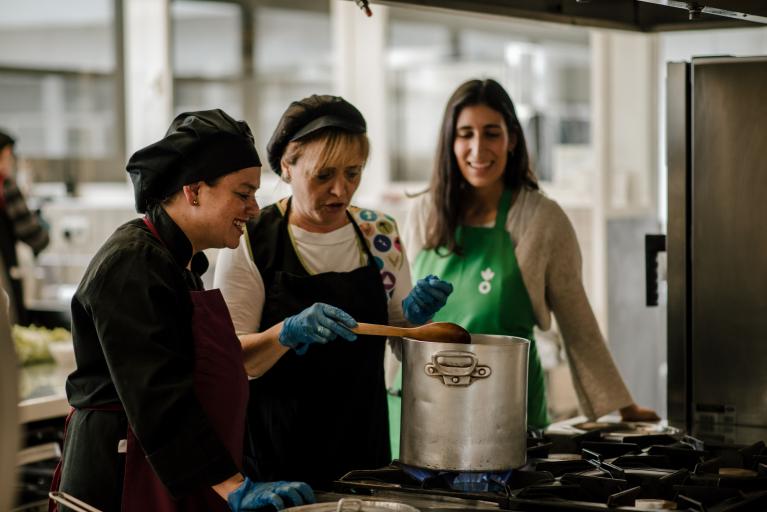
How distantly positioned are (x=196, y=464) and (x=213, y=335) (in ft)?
0.77

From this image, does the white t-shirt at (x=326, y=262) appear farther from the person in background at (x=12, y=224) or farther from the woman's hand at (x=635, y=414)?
the person in background at (x=12, y=224)

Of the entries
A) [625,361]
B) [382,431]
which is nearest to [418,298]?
[382,431]

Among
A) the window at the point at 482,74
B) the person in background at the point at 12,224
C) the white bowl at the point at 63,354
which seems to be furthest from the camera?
the window at the point at 482,74

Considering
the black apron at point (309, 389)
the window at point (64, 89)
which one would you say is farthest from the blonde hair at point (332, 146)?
the window at point (64, 89)

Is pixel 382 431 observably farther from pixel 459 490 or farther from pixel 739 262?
pixel 739 262

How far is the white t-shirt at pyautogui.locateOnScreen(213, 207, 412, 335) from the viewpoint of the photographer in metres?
2.18

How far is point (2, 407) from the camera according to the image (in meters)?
0.81

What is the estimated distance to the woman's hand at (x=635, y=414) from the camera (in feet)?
8.40

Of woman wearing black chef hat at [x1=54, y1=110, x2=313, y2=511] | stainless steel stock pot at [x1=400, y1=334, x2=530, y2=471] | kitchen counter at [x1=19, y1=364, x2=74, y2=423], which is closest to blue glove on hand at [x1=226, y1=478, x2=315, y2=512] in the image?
woman wearing black chef hat at [x1=54, y1=110, x2=313, y2=511]

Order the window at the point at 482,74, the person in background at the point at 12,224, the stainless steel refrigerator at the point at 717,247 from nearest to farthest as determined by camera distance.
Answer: the stainless steel refrigerator at the point at 717,247, the person in background at the point at 12,224, the window at the point at 482,74

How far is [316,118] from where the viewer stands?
7.22ft

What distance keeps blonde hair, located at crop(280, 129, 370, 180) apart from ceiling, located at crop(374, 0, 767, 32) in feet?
0.96

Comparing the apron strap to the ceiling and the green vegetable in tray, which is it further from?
the green vegetable in tray

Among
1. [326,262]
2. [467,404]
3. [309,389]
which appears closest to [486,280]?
[326,262]
